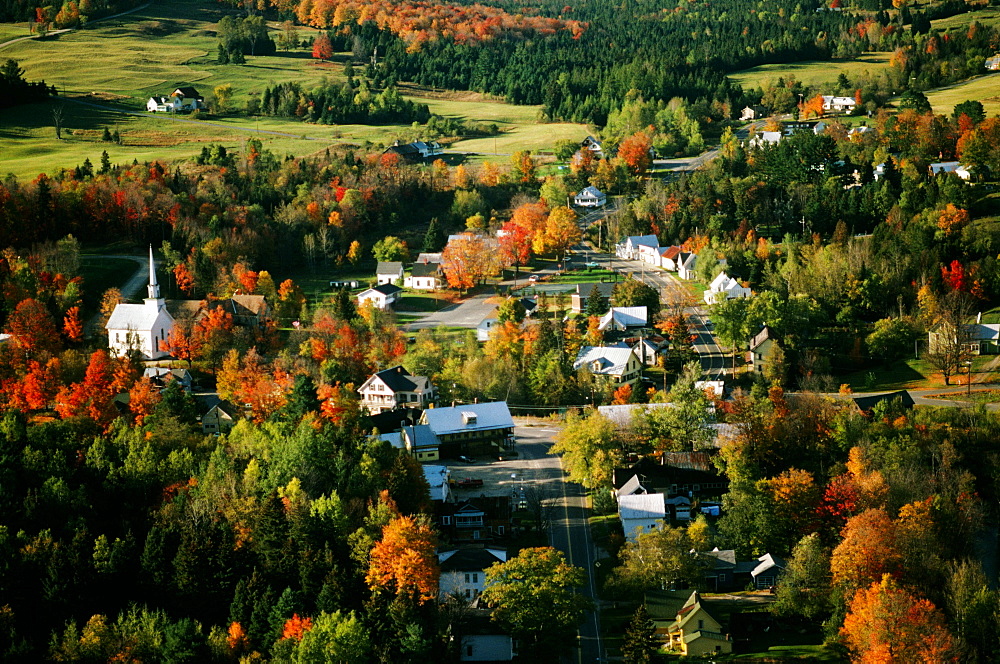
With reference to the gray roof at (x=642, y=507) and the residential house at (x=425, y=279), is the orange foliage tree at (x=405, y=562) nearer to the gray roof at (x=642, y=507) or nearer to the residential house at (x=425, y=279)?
the gray roof at (x=642, y=507)

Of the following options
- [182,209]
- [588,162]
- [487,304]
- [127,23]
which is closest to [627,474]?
[487,304]

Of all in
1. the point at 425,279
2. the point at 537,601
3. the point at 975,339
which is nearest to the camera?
the point at 537,601

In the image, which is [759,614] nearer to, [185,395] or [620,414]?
[620,414]

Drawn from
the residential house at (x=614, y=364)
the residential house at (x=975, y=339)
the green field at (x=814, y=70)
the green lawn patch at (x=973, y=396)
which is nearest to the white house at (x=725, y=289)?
the residential house at (x=614, y=364)

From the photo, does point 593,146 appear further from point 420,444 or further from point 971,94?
point 420,444

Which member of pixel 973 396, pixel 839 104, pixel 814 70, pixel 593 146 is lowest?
pixel 973 396

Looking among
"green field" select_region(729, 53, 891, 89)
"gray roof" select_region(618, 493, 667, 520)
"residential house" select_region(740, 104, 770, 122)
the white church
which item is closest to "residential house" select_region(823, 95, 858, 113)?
"residential house" select_region(740, 104, 770, 122)

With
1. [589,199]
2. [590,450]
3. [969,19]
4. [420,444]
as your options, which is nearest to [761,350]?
[590,450]
